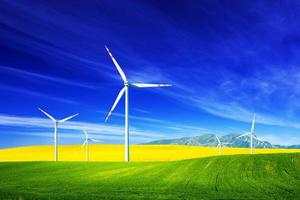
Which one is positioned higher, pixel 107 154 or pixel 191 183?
pixel 191 183

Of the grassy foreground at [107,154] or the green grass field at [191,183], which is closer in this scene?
the green grass field at [191,183]

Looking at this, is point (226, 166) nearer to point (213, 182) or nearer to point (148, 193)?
point (213, 182)

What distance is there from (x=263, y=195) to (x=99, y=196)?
9625mm

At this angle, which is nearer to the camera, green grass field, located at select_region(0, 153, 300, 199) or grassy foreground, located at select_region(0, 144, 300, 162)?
green grass field, located at select_region(0, 153, 300, 199)

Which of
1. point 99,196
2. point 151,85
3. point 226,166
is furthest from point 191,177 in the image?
point 151,85

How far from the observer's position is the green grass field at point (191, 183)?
24609 mm

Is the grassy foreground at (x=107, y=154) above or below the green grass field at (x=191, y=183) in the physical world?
below

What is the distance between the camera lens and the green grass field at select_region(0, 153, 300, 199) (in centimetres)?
2461

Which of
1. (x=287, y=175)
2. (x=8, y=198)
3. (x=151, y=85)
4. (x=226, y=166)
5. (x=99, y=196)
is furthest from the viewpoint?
(x=151, y=85)

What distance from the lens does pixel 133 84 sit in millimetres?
57812

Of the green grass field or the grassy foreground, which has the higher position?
the green grass field

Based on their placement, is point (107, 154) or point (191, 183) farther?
point (107, 154)

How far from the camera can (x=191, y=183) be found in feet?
107

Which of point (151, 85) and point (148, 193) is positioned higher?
point (151, 85)
